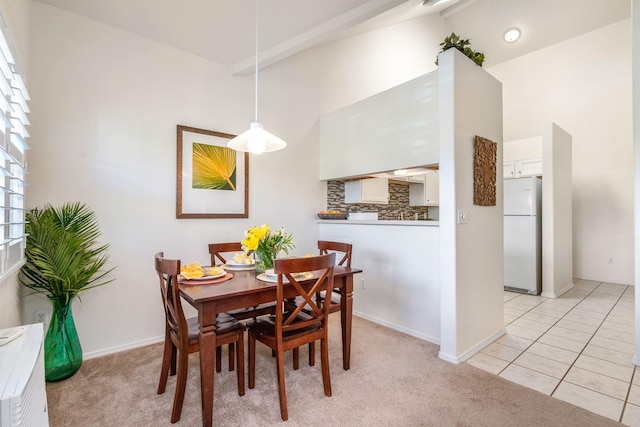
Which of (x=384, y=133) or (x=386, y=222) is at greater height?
(x=384, y=133)

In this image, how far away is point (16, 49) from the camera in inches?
72.4

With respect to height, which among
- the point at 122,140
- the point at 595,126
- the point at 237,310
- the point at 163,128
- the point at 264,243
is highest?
the point at 595,126

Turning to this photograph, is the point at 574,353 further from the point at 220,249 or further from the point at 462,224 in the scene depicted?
the point at 220,249

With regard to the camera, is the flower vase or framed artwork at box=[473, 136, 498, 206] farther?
framed artwork at box=[473, 136, 498, 206]

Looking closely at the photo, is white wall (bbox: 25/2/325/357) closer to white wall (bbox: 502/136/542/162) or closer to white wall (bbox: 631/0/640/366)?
white wall (bbox: 631/0/640/366)

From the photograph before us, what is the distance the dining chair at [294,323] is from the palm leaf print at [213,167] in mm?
1643

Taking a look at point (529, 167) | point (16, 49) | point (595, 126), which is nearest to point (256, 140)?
point (16, 49)

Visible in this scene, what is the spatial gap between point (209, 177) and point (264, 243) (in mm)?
1400

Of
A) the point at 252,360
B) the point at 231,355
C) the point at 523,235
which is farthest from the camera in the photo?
the point at 523,235

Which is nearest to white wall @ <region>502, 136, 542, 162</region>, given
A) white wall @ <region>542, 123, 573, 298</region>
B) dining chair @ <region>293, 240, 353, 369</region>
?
white wall @ <region>542, 123, 573, 298</region>

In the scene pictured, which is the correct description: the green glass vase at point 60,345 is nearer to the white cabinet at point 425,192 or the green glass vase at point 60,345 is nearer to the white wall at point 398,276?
the white wall at point 398,276

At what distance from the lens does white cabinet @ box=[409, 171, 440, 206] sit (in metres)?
5.43

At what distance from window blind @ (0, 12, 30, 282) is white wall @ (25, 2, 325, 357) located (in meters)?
0.57

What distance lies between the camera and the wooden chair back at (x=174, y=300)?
1646 millimetres
